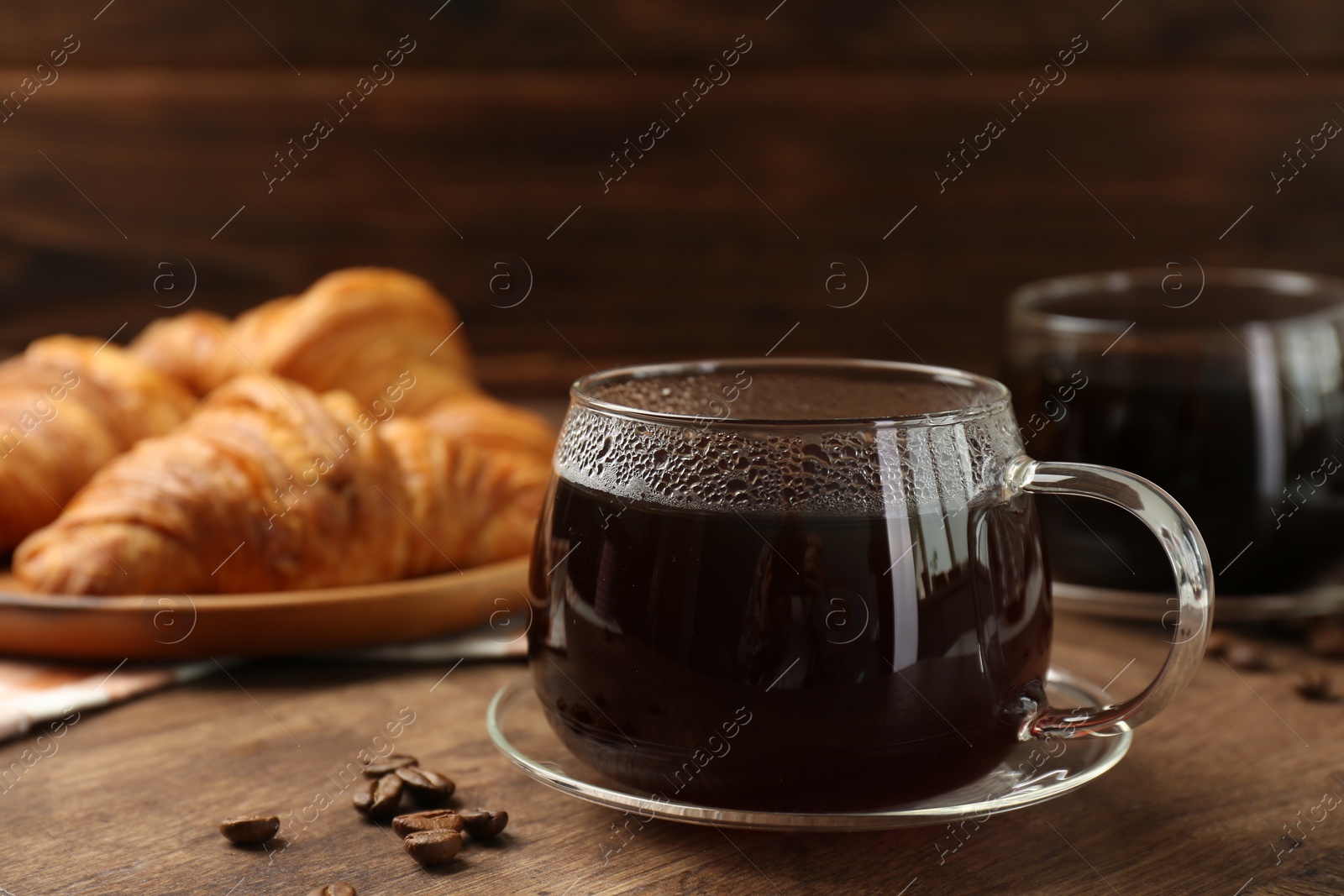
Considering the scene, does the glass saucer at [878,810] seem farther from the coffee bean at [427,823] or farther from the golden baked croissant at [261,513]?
the golden baked croissant at [261,513]

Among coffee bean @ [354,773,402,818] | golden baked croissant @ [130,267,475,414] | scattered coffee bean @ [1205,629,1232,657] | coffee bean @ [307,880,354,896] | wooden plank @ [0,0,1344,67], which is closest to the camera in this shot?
coffee bean @ [307,880,354,896]

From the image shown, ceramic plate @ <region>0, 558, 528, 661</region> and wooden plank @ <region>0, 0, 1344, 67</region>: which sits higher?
wooden plank @ <region>0, 0, 1344, 67</region>

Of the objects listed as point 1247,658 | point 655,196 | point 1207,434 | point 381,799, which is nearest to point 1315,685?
point 1247,658

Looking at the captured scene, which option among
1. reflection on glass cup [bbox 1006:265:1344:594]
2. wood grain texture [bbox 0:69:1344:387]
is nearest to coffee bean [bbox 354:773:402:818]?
reflection on glass cup [bbox 1006:265:1344:594]

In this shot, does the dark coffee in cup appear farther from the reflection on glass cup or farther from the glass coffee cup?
the reflection on glass cup

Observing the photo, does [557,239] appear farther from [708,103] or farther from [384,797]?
[384,797]

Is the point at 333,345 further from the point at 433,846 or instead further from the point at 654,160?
the point at 433,846

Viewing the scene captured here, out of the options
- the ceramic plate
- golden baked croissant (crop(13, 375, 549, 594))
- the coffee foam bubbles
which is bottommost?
the ceramic plate
